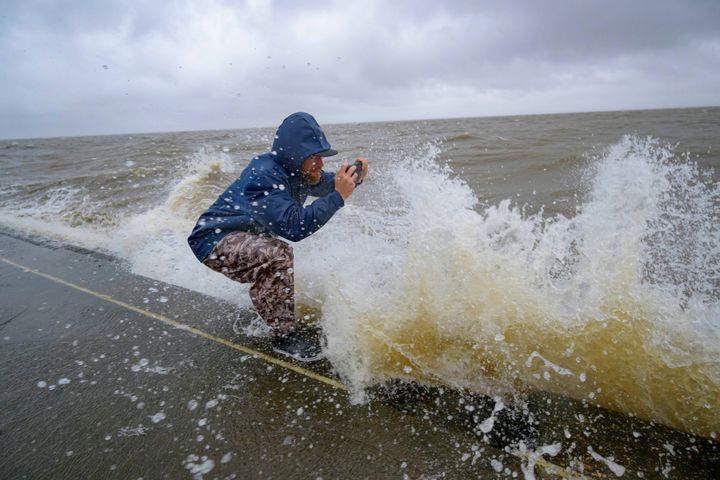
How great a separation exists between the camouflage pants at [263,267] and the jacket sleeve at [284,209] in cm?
20

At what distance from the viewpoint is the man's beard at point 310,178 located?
3.05m

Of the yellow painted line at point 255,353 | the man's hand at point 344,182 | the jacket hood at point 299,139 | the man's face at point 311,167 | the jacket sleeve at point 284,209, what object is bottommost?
the yellow painted line at point 255,353

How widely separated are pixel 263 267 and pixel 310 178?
832mm

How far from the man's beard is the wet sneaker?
1.27 meters

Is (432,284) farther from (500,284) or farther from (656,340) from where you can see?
(656,340)

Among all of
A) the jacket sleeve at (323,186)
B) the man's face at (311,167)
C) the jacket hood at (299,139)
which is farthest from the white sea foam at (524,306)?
the jacket hood at (299,139)

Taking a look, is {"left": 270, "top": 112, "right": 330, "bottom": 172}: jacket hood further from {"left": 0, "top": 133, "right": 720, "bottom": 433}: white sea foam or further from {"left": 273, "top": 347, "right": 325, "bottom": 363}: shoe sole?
{"left": 273, "top": 347, "right": 325, "bottom": 363}: shoe sole

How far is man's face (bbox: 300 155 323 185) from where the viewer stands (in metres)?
2.89

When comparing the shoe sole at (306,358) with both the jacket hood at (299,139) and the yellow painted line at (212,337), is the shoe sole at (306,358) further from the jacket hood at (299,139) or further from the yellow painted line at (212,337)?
the jacket hood at (299,139)

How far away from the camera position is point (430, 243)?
3.28 m

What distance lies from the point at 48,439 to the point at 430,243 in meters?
2.88

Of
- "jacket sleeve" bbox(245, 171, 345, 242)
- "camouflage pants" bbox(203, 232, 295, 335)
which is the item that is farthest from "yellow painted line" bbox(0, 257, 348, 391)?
"jacket sleeve" bbox(245, 171, 345, 242)

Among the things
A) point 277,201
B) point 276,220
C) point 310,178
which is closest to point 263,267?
point 276,220

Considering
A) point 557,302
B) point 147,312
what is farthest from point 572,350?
point 147,312
